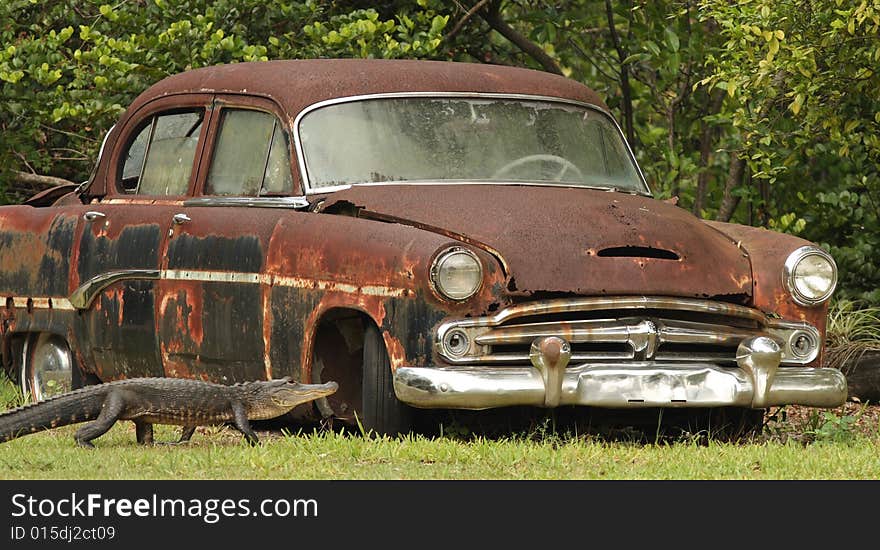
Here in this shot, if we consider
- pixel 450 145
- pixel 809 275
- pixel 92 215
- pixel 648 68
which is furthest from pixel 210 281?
pixel 648 68

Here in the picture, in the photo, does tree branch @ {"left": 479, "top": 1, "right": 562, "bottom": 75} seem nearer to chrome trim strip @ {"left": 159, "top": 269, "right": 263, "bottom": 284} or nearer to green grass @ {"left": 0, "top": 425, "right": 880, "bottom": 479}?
chrome trim strip @ {"left": 159, "top": 269, "right": 263, "bottom": 284}

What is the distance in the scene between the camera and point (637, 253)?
744 centimetres

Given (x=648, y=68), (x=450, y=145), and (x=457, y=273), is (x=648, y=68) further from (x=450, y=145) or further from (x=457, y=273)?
(x=457, y=273)

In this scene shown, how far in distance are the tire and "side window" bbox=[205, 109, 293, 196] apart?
113cm

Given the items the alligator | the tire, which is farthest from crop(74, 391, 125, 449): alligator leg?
the tire

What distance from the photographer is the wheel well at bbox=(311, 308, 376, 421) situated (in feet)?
25.3

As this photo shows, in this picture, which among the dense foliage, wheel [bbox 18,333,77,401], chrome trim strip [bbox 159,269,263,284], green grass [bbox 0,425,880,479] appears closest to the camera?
green grass [bbox 0,425,880,479]

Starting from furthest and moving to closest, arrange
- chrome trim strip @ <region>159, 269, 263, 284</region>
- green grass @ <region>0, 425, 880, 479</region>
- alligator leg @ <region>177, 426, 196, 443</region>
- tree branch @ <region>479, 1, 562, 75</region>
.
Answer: tree branch @ <region>479, 1, 562, 75</region> < chrome trim strip @ <region>159, 269, 263, 284</region> < alligator leg @ <region>177, 426, 196, 443</region> < green grass @ <region>0, 425, 880, 479</region>

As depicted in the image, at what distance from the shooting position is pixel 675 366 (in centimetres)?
728

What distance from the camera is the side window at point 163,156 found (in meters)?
8.86

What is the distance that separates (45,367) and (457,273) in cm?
348

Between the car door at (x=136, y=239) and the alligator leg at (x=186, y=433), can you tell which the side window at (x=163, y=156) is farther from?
the alligator leg at (x=186, y=433)

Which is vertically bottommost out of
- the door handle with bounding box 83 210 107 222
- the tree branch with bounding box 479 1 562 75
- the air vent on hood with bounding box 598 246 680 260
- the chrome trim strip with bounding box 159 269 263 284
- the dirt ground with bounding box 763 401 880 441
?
the dirt ground with bounding box 763 401 880 441

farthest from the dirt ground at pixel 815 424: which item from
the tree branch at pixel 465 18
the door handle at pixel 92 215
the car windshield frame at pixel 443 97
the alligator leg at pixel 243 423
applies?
the tree branch at pixel 465 18
